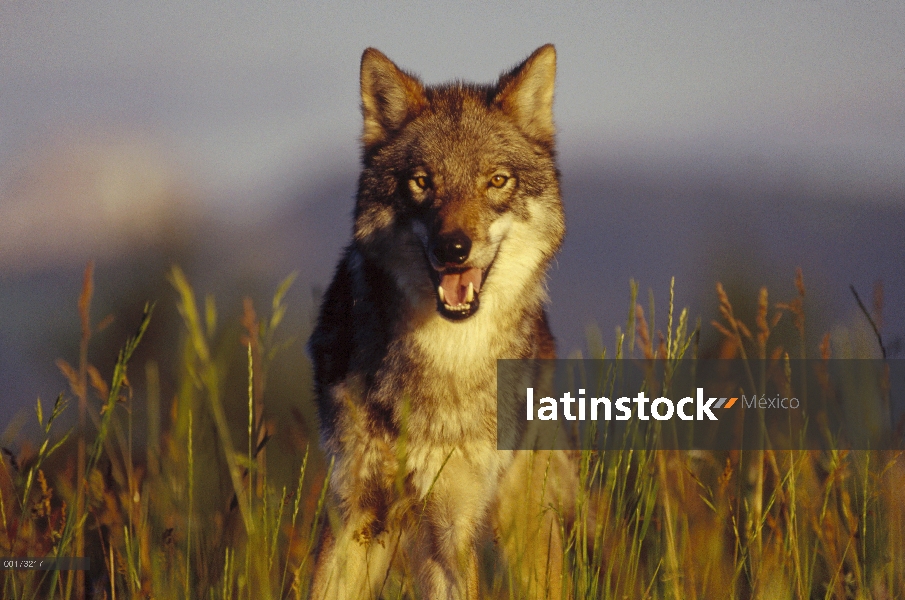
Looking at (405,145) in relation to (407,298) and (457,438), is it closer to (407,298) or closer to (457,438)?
(407,298)

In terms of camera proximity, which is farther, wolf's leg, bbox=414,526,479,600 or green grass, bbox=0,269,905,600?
wolf's leg, bbox=414,526,479,600

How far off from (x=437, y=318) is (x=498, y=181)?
2.41 feet

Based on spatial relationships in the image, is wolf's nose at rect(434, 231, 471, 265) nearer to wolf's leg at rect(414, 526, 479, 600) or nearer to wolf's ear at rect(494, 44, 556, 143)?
wolf's ear at rect(494, 44, 556, 143)

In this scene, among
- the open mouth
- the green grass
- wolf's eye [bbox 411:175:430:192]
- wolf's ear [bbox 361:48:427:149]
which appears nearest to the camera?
the green grass

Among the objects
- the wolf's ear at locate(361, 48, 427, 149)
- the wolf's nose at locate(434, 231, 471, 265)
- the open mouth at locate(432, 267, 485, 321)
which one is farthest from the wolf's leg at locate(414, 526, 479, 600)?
the wolf's ear at locate(361, 48, 427, 149)

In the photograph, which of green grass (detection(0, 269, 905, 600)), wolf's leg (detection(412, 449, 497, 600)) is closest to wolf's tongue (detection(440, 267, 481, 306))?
wolf's leg (detection(412, 449, 497, 600))

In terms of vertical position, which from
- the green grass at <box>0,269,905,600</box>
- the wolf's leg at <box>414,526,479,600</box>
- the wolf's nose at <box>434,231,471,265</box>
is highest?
the wolf's nose at <box>434,231,471,265</box>

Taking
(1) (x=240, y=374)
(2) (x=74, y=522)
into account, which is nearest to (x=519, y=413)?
(2) (x=74, y=522)

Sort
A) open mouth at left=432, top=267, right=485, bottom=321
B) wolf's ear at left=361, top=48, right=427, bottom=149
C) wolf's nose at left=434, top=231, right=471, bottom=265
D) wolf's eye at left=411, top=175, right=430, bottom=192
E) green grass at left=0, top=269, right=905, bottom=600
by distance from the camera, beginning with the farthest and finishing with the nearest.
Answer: wolf's ear at left=361, top=48, right=427, bottom=149
wolf's eye at left=411, top=175, right=430, bottom=192
open mouth at left=432, top=267, right=485, bottom=321
wolf's nose at left=434, top=231, right=471, bottom=265
green grass at left=0, top=269, right=905, bottom=600

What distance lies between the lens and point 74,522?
2.04m

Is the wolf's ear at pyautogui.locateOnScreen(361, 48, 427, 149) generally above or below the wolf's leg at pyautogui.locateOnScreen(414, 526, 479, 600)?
above

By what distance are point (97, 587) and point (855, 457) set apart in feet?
8.31

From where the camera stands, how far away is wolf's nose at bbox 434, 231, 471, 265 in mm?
3195

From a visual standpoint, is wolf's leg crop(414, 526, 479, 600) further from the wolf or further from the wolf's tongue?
the wolf's tongue
